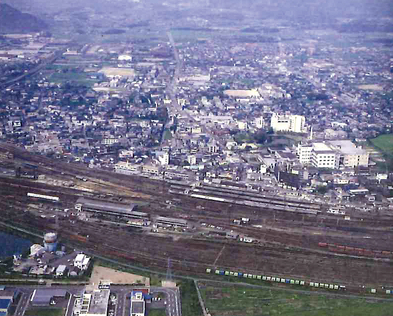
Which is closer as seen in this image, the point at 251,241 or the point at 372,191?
the point at 251,241

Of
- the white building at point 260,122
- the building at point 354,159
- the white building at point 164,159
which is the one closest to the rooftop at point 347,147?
the building at point 354,159

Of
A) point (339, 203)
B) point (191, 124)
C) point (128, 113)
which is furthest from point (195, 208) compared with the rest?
point (128, 113)

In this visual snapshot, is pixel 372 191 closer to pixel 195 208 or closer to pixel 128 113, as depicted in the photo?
pixel 195 208

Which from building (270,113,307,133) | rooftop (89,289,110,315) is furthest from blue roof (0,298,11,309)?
building (270,113,307,133)

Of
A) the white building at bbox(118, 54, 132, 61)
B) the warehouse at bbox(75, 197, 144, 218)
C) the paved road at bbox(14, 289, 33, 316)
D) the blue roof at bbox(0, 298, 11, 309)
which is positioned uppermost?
the white building at bbox(118, 54, 132, 61)

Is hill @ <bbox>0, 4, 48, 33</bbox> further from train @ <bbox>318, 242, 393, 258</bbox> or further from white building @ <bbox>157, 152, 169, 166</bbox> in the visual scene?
train @ <bbox>318, 242, 393, 258</bbox>

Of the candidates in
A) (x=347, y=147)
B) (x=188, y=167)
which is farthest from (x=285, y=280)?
(x=347, y=147)
